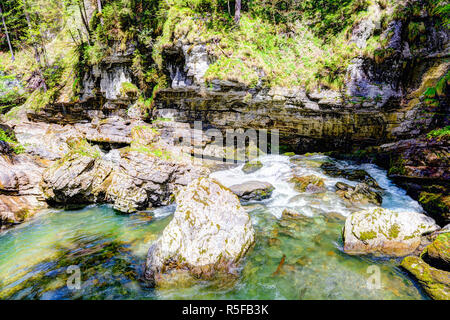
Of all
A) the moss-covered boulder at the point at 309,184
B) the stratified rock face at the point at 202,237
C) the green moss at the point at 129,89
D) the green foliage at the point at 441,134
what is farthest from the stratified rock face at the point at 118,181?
the green foliage at the point at 441,134

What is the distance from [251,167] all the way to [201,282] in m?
8.96

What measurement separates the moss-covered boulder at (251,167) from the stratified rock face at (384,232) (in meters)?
7.22

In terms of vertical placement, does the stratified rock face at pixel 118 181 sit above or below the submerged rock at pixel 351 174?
above

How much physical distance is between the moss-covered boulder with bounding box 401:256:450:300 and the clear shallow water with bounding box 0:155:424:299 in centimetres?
20

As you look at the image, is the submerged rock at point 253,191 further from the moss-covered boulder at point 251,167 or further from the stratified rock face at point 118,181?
the moss-covered boulder at point 251,167

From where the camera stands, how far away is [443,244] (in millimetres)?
4332

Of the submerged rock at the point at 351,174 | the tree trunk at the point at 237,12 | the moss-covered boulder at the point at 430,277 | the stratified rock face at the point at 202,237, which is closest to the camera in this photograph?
the moss-covered boulder at the point at 430,277

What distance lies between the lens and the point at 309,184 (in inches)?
372

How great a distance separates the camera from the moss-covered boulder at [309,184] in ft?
30.1

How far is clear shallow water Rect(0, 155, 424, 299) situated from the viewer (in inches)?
165

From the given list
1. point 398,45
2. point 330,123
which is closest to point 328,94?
point 330,123

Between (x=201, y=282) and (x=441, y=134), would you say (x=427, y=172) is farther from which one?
(x=201, y=282)
